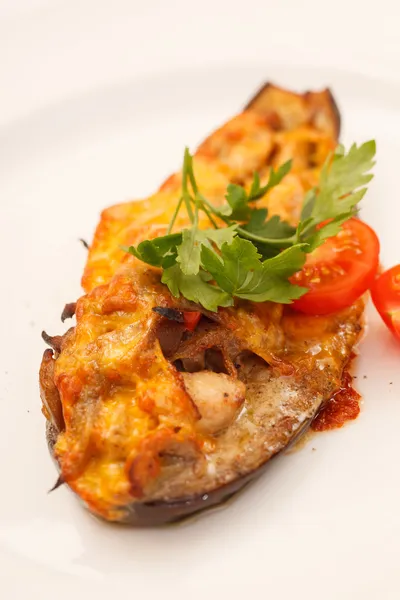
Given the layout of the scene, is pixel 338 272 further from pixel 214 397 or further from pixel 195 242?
pixel 214 397

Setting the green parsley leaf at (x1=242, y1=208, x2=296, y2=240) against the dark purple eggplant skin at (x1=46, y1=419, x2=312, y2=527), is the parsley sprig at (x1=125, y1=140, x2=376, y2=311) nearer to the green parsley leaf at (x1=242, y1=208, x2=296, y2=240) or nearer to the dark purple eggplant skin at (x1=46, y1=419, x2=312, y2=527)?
the green parsley leaf at (x1=242, y1=208, x2=296, y2=240)

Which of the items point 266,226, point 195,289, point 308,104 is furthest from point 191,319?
point 308,104

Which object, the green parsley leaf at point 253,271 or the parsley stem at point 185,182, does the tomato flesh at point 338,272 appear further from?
the parsley stem at point 185,182

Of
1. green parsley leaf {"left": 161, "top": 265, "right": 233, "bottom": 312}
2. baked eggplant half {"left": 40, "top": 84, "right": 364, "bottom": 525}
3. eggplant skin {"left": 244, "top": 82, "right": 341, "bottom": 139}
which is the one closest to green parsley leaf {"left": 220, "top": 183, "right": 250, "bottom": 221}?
baked eggplant half {"left": 40, "top": 84, "right": 364, "bottom": 525}

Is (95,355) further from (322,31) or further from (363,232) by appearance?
(322,31)

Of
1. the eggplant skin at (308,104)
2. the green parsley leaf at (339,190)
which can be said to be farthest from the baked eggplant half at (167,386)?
the eggplant skin at (308,104)

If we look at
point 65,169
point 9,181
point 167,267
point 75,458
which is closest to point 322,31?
point 65,169

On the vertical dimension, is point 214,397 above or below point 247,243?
below
